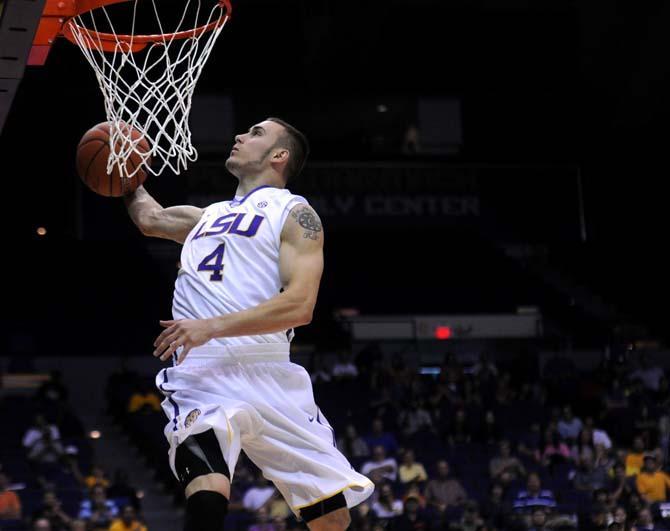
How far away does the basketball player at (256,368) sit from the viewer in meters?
4.21

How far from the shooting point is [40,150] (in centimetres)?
2055

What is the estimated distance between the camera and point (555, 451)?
13.9 metres

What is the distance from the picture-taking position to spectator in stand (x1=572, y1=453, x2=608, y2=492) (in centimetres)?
1272

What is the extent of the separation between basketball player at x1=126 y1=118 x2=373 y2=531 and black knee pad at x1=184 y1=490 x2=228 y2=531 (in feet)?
0.21

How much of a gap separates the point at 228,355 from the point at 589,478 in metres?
9.18

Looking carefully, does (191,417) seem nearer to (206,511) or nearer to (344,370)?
(206,511)

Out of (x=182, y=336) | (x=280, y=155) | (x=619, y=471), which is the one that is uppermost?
(x=280, y=155)

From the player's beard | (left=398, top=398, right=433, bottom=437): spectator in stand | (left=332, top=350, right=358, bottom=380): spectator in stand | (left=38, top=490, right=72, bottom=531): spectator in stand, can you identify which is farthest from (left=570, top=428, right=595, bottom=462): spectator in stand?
the player's beard

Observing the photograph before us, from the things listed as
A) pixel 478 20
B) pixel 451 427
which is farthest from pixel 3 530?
pixel 478 20

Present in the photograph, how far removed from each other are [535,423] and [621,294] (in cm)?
731

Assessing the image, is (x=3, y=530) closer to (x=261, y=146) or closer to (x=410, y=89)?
(x=261, y=146)

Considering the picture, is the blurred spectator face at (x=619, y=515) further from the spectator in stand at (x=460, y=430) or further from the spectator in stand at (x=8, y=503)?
the spectator in stand at (x=8, y=503)

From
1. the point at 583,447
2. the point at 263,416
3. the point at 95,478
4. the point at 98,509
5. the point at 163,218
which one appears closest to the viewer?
the point at 263,416

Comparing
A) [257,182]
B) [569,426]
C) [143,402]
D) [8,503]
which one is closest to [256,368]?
[257,182]
